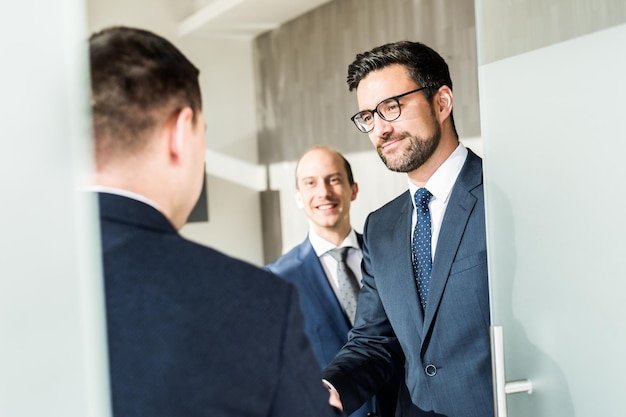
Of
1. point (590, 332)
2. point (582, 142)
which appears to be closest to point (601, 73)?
point (582, 142)

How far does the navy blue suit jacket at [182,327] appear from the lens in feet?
3.26

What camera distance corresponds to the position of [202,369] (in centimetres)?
101

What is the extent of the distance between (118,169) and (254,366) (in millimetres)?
333

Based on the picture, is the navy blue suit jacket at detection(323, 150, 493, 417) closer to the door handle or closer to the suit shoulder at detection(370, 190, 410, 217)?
the suit shoulder at detection(370, 190, 410, 217)

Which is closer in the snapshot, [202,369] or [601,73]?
[202,369]

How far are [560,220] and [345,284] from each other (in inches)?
21.6

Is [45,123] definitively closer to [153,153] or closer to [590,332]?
[153,153]

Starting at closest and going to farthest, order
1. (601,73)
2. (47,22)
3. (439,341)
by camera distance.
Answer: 1. (47,22)
2. (601,73)
3. (439,341)

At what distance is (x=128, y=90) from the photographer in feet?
3.31

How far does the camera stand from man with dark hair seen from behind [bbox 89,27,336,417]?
100 cm

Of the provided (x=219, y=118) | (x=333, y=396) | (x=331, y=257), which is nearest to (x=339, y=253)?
(x=331, y=257)

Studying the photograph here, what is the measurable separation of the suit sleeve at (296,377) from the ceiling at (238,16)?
58cm

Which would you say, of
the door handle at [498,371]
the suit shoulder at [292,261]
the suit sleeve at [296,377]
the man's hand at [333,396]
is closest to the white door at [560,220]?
the door handle at [498,371]

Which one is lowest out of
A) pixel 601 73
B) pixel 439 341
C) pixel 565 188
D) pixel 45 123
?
pixel 439 341
